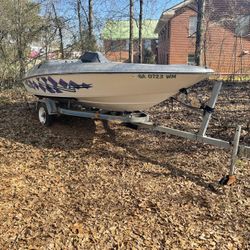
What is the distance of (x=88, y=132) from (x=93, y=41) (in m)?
8.41

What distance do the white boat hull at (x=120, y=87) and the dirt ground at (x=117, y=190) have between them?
0.66m

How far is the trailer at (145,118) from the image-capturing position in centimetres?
411

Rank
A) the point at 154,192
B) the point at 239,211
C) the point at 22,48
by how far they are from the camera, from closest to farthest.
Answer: the point at 239,211 → the point at 154,192 → the point at 22,48

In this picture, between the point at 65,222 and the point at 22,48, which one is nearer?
the point at 65,222

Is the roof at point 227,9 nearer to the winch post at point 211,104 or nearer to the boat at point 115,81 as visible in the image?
the boat at point 115,81

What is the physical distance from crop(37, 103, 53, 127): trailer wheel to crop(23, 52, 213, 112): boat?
0.32 meters

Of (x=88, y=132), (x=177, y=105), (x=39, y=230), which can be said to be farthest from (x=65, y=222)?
(x=177, y=105)

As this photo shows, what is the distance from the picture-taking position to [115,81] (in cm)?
502

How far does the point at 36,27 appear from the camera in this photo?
1361 cm

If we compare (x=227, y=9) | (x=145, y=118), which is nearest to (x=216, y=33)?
(x=227, y=9)

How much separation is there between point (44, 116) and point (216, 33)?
65.0 ft

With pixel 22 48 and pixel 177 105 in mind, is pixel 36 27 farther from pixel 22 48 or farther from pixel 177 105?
pixel 177 105

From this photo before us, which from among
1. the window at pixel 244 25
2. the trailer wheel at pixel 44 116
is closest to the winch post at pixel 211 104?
the trailer wheel at pixel 44 116

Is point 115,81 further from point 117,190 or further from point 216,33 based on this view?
point 216,33
